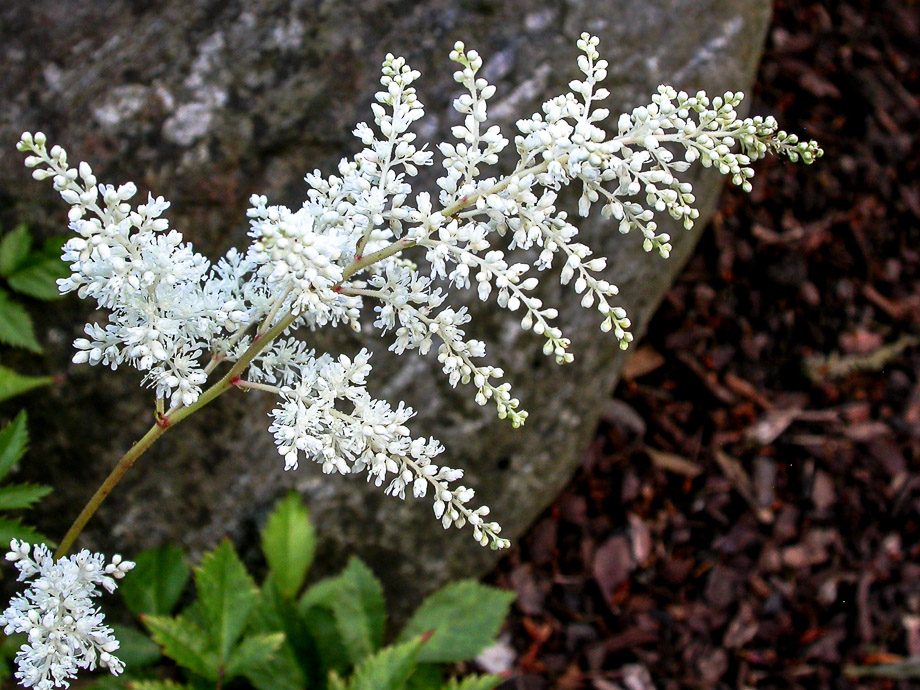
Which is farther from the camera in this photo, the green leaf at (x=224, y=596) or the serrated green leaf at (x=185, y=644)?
the green leaf at (x=224, y=596)

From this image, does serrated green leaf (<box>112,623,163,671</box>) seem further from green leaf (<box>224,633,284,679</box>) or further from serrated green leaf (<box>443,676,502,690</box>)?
serrated green leaf (<box>443,676,502,690</box>)

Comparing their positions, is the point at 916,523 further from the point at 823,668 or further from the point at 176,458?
the point at 176,458

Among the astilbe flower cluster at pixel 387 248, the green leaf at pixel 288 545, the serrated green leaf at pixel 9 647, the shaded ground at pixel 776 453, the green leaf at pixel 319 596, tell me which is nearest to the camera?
the astilbe flower cluster at pixel 387 248

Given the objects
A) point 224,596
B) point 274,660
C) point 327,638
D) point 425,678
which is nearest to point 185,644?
point 224,596

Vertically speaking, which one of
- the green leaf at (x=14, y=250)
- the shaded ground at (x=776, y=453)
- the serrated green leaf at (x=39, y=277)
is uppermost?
the green leaf at (x=14, y=250)

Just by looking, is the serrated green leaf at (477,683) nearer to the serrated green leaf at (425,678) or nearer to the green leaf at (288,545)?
the serrated green leaf at (425,678)

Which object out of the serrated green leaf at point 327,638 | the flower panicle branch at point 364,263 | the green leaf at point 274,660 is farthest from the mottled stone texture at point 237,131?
the flower panicle branch at point 364,263

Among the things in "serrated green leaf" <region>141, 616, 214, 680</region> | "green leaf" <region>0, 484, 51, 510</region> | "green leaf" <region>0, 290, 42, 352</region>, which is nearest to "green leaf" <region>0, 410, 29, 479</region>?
"green leaf" <region>0, 484, 51, 510</region>

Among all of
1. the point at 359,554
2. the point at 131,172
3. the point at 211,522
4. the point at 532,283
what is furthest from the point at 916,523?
the point at 131,172
